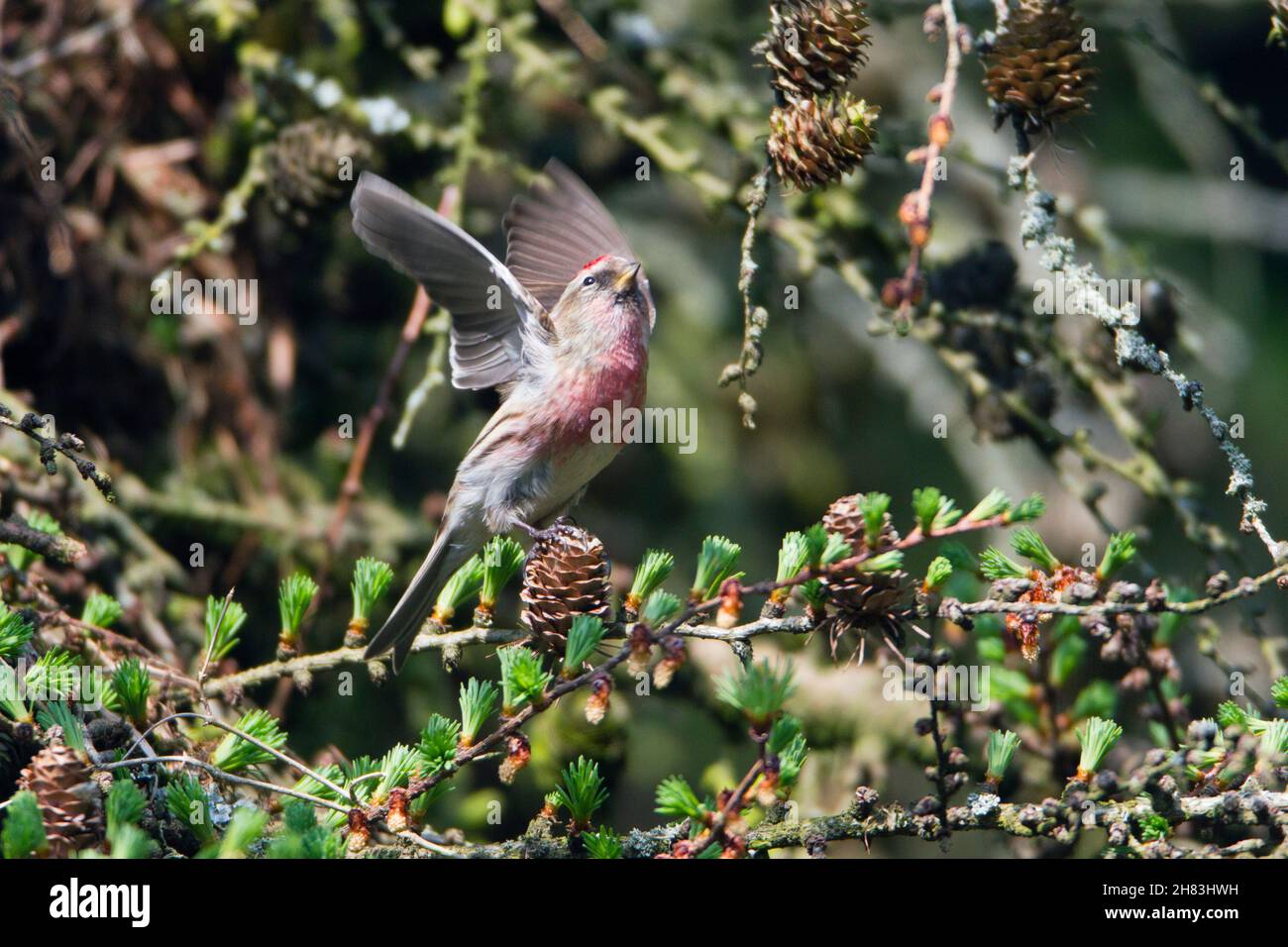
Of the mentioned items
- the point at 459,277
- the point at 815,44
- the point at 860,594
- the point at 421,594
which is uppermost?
the point at 815,44

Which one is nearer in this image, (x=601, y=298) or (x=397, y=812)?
(x=397, y=812)

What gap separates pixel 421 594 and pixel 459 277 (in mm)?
800

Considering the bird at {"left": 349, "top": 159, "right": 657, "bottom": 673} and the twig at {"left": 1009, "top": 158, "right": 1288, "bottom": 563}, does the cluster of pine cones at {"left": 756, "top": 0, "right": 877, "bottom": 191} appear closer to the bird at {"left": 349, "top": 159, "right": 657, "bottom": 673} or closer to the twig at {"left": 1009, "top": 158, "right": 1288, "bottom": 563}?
the twig at {"left": 1009, "top": 158, "right": 1288, "bottom": 563}

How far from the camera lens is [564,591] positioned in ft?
7.11

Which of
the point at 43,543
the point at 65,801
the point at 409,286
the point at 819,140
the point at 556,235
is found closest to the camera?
the point at 65,801

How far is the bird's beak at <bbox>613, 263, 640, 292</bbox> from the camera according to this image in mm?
3137

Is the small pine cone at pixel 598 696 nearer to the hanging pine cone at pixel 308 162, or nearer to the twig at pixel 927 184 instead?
the twig at pixel 927 184

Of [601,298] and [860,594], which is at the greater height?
[601,298]

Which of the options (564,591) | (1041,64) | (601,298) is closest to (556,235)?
(601,298)

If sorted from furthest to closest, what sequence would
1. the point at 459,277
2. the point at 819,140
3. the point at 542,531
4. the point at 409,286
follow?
the point at 409,286 → the point at 542,531 → the point at 459,277 → the point at 819,140

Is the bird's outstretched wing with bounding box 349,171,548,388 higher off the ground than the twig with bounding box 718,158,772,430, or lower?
higher

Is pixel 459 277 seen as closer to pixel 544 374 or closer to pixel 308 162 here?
pixel 544 374

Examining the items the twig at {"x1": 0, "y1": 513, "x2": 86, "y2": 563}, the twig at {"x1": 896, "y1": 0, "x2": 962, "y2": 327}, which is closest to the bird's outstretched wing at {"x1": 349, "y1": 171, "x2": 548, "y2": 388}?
the twig at {"x1": 0, "y1": 513, "x2": 86, "y2": 563}

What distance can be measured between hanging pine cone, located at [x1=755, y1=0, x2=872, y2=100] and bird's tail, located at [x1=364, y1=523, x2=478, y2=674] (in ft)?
4.32
